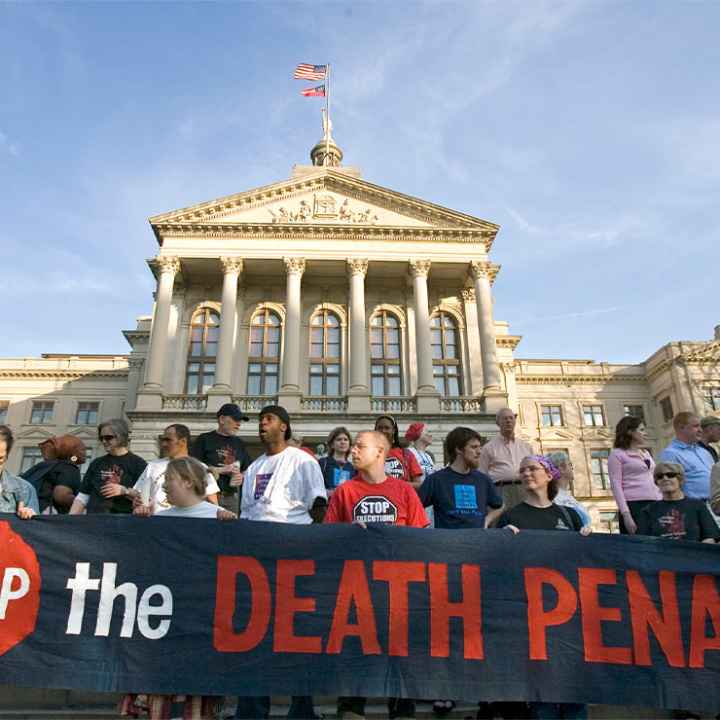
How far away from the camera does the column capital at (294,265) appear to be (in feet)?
100

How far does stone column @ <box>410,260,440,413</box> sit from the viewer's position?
27.8 meters

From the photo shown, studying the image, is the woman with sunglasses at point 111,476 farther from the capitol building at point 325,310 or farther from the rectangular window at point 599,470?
the rectangular window at point 599,470

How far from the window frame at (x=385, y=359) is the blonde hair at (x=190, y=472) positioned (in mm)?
25655

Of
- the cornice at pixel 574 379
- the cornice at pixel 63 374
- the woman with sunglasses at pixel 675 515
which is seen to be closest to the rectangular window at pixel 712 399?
the cornice at pixel 574 379

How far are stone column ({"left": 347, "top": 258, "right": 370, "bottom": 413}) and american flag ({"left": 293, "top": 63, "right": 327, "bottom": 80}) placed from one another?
13.4 meters

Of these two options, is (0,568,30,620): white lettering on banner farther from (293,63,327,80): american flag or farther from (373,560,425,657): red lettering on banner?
(293,63,327,80): american flag

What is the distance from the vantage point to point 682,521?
17.5 feet

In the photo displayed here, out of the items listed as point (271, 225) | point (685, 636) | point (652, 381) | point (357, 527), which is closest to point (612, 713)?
point (685, 636)

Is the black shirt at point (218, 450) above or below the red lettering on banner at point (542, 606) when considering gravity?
above

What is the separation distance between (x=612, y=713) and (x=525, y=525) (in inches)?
64.9

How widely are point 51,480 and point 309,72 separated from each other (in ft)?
116

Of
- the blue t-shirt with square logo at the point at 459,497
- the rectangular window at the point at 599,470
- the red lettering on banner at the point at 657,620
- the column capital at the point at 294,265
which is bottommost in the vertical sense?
the red lettering on banner at the point at 657,620

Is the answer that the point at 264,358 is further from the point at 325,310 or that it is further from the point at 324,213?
the point at 324,213

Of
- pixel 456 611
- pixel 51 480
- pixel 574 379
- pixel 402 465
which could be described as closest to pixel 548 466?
pixel 456 611
